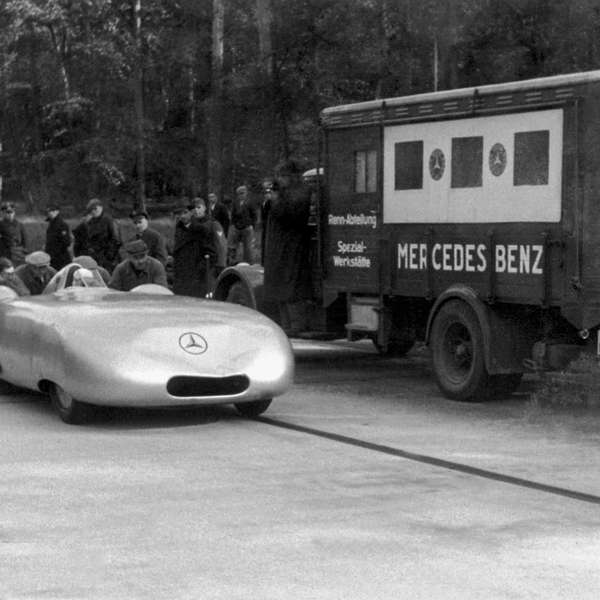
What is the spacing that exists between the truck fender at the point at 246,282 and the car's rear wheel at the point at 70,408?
4.43m

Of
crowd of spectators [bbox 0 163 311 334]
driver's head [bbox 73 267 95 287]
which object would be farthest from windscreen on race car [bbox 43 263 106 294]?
crowd of spectators [bbox 0 163 311 334]

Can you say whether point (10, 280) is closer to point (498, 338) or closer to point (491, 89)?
point (498, 338)

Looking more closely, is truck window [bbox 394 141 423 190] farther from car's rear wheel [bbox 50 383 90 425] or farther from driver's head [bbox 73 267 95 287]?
car's rear wheel [bbox 50 383 90 425]

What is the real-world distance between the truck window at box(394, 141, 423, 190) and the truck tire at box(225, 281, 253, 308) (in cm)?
282

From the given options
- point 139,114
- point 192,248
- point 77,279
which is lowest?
point 192,248

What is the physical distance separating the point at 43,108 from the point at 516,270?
33.3 metres

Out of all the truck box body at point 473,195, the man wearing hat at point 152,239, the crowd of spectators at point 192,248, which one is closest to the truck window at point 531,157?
the truck box body at point 473,195

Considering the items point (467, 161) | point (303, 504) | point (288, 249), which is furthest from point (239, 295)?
point (303, 504)

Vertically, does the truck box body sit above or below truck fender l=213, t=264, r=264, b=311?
above

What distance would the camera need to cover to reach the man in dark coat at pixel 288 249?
1534 centimetres

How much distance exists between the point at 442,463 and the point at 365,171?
5.13 metres

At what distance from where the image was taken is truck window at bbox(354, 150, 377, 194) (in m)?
14.3

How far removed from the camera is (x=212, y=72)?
38812 mm

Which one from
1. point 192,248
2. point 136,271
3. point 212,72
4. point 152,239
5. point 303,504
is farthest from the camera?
point 212,72
